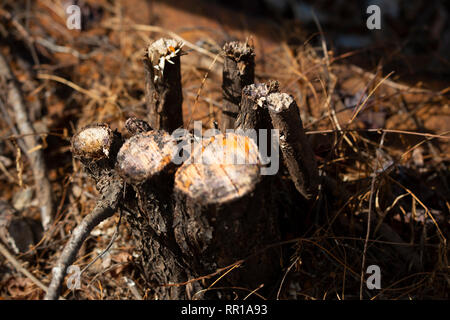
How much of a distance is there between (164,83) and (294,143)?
2.06ft

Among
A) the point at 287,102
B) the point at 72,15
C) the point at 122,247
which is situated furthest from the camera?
the point at 72,15

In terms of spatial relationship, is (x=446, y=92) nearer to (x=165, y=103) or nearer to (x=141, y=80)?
(x=165, y=103)

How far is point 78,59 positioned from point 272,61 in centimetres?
138

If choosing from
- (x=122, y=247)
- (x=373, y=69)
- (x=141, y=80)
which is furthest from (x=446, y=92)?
(x=122, y=247)

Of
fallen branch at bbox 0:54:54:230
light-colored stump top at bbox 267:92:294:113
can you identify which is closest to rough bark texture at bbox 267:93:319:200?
light-colored stump top at bbox 267:92:294:113

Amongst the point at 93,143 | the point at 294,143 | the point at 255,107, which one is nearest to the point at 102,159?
the point at 93,143

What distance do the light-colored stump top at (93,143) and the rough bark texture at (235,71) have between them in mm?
541

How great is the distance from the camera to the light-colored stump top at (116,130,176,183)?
114 cm

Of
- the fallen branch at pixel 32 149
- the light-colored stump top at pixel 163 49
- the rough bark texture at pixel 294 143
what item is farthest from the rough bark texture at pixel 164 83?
the fallen branch at pixel 32 149

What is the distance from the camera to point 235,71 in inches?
59.4

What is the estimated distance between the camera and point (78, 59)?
270 centimetres

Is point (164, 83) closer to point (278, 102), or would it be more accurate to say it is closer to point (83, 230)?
point (278, 102)

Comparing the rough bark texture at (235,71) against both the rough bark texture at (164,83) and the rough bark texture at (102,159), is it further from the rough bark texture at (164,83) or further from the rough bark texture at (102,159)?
the rough bark texture at (102,159)

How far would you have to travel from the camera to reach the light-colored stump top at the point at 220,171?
1.10 meters
